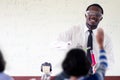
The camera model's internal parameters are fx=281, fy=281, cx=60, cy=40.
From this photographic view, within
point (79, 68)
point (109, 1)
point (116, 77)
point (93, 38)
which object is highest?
point (109, 1)

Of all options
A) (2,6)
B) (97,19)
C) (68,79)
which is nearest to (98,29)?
(97,19)

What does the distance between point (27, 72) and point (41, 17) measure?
63 cm

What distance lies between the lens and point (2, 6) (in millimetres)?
3102

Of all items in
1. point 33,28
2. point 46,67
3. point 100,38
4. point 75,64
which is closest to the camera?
point 75,64

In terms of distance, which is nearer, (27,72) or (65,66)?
(65,66)

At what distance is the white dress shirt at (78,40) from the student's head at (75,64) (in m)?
1.70

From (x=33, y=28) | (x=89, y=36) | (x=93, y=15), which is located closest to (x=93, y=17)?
(x=93, y=15)

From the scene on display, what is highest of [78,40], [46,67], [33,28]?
[33,28]

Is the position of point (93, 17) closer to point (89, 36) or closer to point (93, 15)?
point (93, 15)

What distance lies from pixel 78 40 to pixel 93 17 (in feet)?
1.02

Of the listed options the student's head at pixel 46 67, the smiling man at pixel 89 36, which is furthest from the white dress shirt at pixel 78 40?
the student's head at pixel 46 67

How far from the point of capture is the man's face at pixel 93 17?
10.3ft

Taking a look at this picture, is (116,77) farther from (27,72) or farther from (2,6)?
(2,6)

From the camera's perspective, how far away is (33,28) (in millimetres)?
3111
